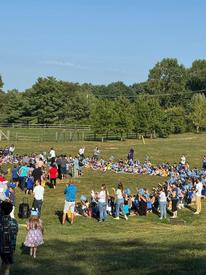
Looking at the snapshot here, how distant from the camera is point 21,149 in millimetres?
56312

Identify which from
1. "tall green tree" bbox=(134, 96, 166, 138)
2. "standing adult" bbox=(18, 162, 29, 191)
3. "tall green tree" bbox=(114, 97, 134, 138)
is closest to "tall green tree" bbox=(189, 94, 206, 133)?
"tall green tree" bbox=(134, 96, 166, 138)

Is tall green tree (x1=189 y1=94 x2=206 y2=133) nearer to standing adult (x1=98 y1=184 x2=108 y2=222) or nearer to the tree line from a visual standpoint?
the tree line

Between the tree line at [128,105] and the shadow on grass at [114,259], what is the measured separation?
56565 millimetres

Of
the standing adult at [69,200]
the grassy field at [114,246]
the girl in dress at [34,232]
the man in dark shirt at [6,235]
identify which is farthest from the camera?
the standing adult at [69,200]

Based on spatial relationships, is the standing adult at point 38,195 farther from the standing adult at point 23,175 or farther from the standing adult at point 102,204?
the standing adult at point 23,175

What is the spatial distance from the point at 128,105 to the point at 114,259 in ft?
220

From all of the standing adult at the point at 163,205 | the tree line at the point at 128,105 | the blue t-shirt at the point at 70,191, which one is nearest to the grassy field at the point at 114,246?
the standing adult at the point at 163,205

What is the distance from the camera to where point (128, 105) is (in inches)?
3199

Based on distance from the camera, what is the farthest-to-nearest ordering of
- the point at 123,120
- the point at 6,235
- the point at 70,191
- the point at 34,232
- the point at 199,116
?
the point at 199,116, the point at 123,120, the point at 70,191, the point at 34,232, the point at 6,235

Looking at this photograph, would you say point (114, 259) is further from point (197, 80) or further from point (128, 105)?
point (197, 80)

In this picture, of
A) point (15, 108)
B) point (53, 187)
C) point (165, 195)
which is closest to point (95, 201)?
point (165, 195)

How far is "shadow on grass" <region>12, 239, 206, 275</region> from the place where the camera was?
1307 centimetres

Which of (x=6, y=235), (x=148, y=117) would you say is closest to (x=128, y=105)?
(x=148, y=117)

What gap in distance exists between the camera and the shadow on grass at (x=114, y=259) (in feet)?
42.9
